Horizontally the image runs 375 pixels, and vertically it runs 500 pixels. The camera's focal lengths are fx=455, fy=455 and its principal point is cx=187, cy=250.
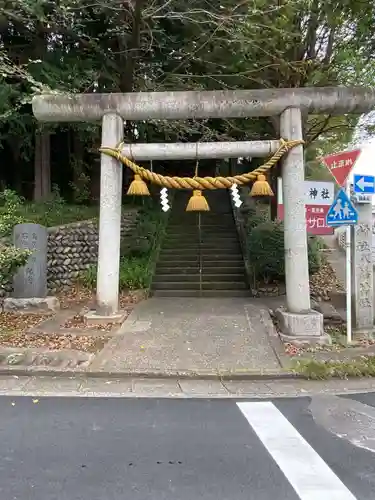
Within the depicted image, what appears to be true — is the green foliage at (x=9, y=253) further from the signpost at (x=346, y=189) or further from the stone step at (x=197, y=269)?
the signpost at (x=346, y=189)

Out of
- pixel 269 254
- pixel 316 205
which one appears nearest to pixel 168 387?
pixel 316 205

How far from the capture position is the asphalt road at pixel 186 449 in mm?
3396

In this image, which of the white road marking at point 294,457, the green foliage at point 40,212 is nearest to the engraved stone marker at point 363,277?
the white road marking at point 294,457

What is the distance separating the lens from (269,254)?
1176cm

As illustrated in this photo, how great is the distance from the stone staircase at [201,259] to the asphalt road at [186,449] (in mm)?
6603

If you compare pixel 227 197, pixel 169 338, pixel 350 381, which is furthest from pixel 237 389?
pixel 227 197

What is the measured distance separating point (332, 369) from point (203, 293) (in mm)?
5686

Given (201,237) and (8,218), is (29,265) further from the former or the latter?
(201,237)

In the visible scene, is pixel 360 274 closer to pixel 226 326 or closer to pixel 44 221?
pixel 226 326

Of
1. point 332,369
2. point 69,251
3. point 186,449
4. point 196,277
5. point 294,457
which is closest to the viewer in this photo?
point 294,457

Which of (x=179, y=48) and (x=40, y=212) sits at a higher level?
(x=179, y=48)

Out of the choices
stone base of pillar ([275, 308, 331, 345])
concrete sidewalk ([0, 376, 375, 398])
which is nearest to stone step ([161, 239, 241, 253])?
stone base of pillar ([275, 308, 331, 345])

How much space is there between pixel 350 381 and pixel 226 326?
2731 millimetres

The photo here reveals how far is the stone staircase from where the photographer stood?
12.1 meters
